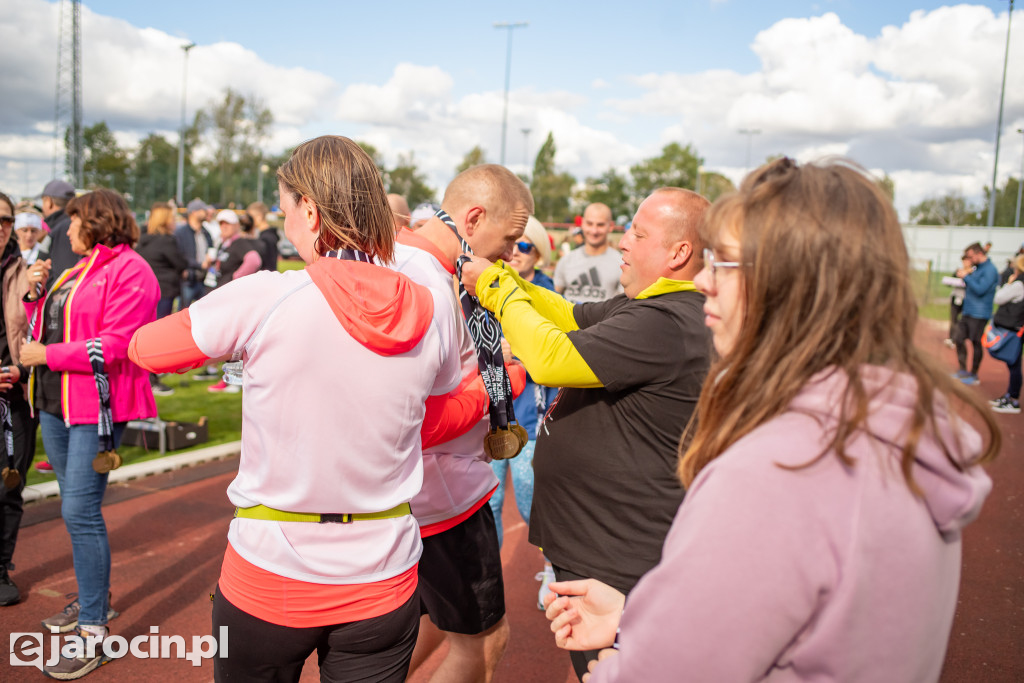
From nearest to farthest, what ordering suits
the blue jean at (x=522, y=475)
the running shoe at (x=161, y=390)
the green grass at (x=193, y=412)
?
the blue jean at (x=522, y=475)
the green grass at (x=193, y=412)
the running shoe at (x=161, y=390)

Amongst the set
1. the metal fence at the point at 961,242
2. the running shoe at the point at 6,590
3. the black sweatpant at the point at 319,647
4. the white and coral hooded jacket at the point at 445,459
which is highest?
the metal fence at the point at 961,242

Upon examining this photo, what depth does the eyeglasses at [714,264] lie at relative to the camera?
1.23 metres

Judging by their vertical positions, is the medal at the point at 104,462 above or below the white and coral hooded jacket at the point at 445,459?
below

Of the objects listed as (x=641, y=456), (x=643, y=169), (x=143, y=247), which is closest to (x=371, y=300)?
(x=641, y=456)

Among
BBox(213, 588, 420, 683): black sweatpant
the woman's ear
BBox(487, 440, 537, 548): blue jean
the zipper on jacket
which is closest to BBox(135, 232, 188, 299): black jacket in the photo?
the zipper on jacket

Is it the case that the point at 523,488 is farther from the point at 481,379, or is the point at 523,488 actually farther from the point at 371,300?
the point at 371,300

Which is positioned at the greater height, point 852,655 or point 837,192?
point 837,192

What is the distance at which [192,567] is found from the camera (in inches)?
185

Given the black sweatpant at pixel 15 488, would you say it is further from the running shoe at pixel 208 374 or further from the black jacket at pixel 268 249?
the running shoe at pixel 208 374

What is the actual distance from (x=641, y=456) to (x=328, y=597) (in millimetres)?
1030

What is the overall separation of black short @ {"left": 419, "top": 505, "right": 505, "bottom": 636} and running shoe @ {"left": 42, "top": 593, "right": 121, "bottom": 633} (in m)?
2.01

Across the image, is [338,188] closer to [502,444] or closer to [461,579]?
[502,444]

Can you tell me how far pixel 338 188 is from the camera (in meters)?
1.95

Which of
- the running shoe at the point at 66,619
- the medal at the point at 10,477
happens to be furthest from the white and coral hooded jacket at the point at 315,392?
the medal at the point at 10,477
